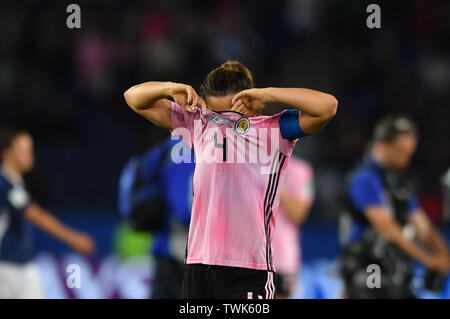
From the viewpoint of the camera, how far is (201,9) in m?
12.9

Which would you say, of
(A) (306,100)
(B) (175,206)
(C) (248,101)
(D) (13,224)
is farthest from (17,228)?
(A) (306,100)

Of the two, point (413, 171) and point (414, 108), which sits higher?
point (414, 108)

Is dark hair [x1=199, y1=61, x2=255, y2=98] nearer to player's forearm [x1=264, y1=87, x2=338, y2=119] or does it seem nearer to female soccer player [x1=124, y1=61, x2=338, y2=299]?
female soccer player [x1=124, y1=61, x2=338, y2=299]

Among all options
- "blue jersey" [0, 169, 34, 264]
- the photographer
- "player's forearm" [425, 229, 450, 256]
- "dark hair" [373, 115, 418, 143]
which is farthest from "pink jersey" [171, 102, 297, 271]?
"blue jersey" [0, 169, 34, 264]

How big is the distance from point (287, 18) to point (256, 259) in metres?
9.63

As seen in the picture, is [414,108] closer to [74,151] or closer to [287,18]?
[287,18]

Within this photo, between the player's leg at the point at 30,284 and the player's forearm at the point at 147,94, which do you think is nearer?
the player's forearm at the point at 147,94

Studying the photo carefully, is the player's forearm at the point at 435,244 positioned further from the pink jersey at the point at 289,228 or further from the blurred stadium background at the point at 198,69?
the blurred stadium background at the point at 198,69

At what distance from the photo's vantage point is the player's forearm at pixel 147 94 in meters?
3.80

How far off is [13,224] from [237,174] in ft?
12.4

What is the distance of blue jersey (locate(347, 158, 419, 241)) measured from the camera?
6098 millimetres

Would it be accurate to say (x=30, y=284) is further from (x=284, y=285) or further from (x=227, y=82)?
(x=227, y=82)

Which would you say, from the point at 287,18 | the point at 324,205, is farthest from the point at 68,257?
the point at 287,18

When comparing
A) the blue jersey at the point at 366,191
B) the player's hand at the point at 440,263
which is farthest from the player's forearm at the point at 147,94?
the player's hand at the point at 440,263
